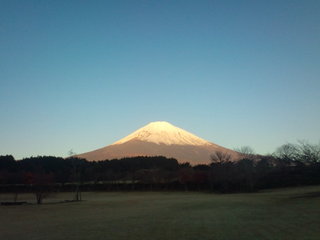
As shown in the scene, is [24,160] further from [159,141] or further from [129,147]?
[159,141]

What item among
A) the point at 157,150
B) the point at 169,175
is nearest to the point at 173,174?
the point at 169,175

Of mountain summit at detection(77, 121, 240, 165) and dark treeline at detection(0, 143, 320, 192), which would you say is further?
mountain summit at detection(77, 121, 240, 165)

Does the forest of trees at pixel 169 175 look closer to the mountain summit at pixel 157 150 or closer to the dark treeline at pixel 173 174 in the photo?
the dark treeline at pixel 173 174

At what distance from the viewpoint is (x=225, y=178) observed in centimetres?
8100

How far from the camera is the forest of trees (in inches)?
2774

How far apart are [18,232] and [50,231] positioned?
2.20m

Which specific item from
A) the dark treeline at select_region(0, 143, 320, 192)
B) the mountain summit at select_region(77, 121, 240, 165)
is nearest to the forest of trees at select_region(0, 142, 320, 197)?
the dark treeline at select_region(0, 143, 320, 192)

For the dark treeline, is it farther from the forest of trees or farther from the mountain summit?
the mountain summit

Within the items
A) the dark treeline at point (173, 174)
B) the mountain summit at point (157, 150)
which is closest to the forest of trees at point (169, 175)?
the dark treeline at point (173, 174)

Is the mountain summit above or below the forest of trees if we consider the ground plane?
above

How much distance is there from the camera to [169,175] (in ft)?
311

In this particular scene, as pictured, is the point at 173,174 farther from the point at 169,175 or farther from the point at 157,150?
the point at 157,150

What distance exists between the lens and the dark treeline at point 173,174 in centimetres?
7112

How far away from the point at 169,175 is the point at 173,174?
163 cm
